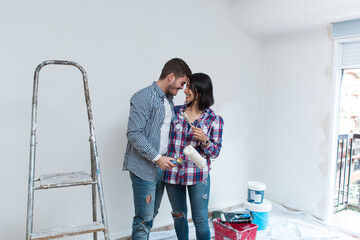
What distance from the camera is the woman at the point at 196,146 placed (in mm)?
1816

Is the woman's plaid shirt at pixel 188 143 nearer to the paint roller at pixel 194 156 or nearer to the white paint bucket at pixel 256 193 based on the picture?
the paint roller at pixel 194 156

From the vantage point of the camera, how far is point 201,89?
182 centimetres

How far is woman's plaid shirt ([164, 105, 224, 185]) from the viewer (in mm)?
1809

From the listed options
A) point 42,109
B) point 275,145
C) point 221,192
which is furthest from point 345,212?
point 42,109

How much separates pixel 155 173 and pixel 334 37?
2193 millimetres

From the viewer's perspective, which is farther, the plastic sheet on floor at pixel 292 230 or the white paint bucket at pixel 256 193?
the white paint bucket at pixel 256 193

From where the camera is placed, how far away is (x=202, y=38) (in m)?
2.88

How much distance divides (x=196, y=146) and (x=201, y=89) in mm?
361

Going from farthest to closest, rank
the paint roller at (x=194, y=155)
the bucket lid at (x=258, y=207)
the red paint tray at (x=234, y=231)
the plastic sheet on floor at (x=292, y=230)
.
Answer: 1. the bucket lid at (x=258, y=207)
2. the plastic sheet on floor at (x=292, y=230)
3. the red paint tray at (x=234, y=231)
4. the paint roller at (x=194, y=155)

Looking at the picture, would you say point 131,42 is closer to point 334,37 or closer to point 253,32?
point 253,32

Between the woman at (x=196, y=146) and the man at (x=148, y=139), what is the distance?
0.21 ft

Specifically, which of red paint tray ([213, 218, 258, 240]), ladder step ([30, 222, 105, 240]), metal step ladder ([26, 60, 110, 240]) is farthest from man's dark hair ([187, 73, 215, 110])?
red paint tray ([213, 218, 258, 240])

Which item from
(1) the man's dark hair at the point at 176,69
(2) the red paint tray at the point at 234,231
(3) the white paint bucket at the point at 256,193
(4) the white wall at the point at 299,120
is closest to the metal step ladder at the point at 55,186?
(1) the man's dark hair at the point at 176,69

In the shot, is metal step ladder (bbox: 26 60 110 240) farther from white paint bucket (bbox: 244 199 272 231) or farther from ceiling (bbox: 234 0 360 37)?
ceiling (bbox: 234 0 360 37)
